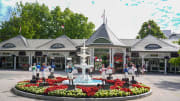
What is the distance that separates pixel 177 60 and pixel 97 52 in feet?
36.1

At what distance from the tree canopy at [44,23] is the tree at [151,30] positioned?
15.3 meters

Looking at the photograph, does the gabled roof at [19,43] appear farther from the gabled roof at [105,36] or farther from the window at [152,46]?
the window at [152,46]

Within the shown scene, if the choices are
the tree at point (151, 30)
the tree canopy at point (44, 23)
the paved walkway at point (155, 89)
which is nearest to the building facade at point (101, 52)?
the paved walkway at point (155, 89)

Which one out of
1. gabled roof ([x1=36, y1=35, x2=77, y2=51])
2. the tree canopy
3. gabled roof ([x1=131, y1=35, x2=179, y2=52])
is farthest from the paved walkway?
the tree canopy

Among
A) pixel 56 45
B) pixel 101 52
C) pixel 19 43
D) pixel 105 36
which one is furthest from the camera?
pixel 19 43

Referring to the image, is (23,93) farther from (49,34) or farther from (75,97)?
(49,34)

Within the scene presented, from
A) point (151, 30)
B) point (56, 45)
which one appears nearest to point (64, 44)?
point (56, 45)

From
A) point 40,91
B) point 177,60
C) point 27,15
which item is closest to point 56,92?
point 40,91

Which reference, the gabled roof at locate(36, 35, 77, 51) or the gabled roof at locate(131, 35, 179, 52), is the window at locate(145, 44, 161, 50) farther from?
the gabled roof at locate(36, 35, 77, 51)

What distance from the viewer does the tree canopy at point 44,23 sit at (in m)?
49.9

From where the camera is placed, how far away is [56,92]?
37.4 ft

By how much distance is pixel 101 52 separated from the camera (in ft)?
90.7

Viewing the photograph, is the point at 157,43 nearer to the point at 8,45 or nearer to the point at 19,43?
the point at 19,43

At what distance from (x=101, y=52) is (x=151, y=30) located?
3098 centimetres
